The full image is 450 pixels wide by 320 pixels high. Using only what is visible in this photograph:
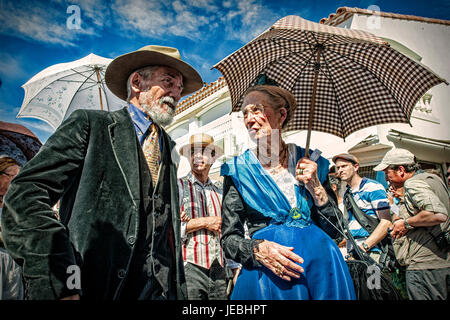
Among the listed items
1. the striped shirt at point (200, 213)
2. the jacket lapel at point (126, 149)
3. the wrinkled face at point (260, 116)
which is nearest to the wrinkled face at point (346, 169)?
the striped shirt at point (200, 213)

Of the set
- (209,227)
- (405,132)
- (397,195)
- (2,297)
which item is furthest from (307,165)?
(405,132)

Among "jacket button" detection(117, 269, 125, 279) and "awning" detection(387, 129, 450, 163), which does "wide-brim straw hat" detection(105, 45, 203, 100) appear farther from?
"awning" detection(387, 129, 450, 163)

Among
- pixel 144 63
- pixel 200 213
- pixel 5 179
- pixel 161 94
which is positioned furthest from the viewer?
pixel 200 213

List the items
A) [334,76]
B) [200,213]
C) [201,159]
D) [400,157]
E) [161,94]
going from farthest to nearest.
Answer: [201,159] < [400,157] < [200,213] < [334,76] < [161,94]

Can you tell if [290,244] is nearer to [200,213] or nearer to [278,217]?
[278,217]

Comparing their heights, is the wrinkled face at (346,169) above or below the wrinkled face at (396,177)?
above

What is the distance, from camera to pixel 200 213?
3682mm

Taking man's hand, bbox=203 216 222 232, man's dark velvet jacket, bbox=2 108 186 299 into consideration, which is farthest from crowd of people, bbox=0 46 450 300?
man's hand, bbox=203 216 222 232

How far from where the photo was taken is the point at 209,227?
11.1 ft

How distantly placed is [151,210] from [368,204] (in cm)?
303

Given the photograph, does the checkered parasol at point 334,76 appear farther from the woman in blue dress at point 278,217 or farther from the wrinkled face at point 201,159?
the wrinkled face at point 201,159

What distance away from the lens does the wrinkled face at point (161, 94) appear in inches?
78.6

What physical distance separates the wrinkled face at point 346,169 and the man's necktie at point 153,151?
3.22m

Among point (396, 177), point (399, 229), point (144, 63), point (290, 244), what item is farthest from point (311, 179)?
point (396, 177)
